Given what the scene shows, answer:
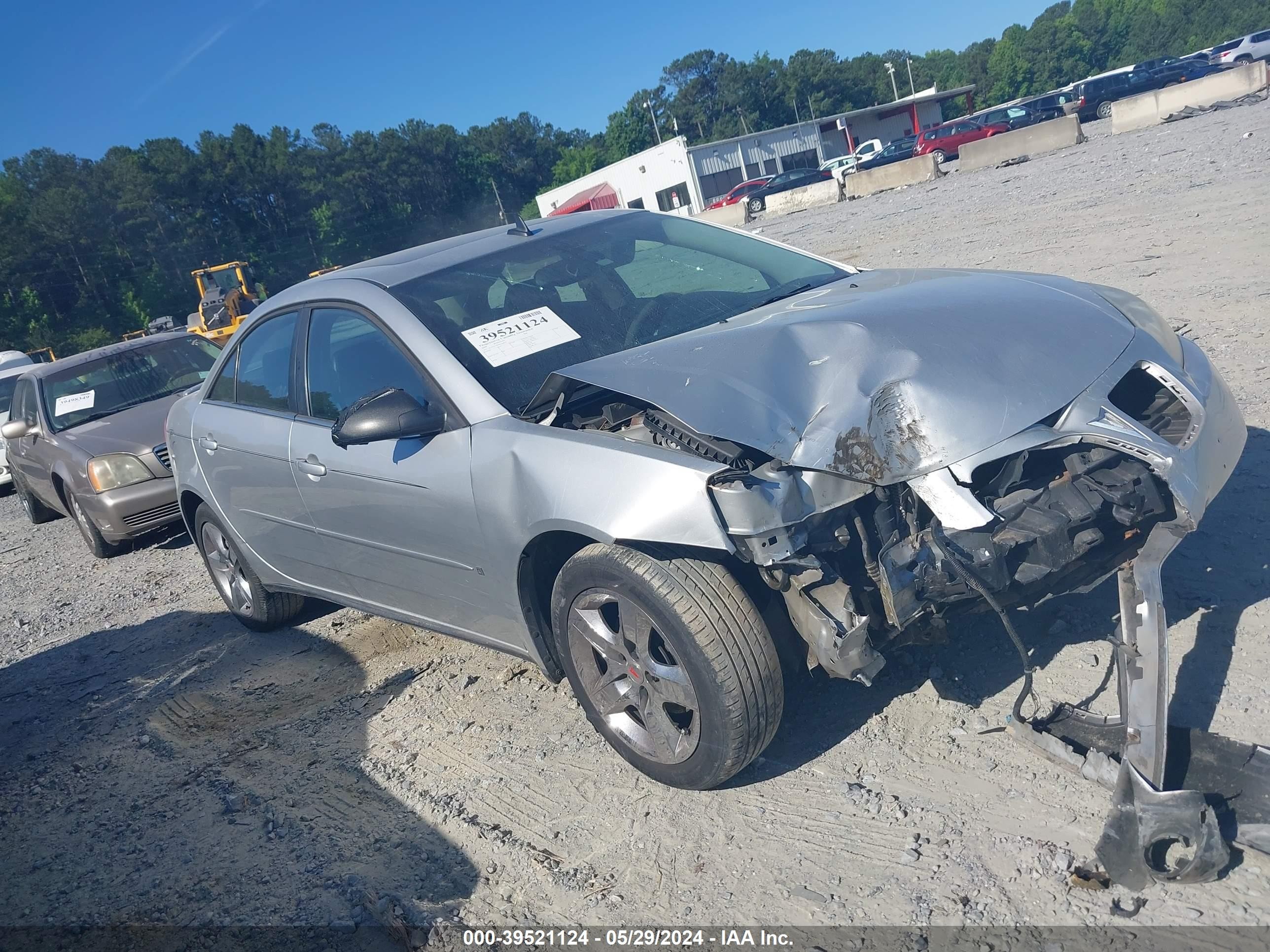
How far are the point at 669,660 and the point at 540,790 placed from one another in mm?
760

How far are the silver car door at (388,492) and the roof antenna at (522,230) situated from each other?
88 cm

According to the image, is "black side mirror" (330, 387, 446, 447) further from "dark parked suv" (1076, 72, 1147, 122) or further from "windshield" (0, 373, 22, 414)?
"dark parked suv" (1076, 72, 1147, 122)

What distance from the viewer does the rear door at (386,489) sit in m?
3.50

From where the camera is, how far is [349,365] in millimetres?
4059

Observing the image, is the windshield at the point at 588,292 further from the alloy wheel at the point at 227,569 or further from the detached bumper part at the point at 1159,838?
the alloy wheel at the point at 227,569

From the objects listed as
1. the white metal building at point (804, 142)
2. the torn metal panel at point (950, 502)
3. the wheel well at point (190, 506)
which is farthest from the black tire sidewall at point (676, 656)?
the white metal building at point (804, 142)

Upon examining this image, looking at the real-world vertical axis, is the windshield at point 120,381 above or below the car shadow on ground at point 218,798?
above

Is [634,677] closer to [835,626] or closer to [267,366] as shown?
[835,626]

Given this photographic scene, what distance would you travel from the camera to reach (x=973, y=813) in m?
2.82

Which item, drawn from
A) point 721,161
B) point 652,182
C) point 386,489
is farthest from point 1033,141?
point 721,161

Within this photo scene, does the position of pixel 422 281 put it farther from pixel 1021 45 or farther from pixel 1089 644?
pixel 1021 45

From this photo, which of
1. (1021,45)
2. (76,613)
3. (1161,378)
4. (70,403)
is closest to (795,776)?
(1161,378)

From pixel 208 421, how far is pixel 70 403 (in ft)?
15.3

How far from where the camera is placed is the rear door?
11.5 ft
